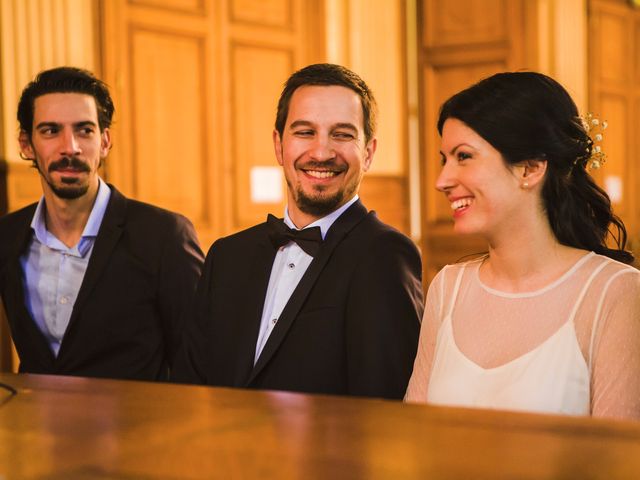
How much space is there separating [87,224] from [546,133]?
1524 mm

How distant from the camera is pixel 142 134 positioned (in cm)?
565

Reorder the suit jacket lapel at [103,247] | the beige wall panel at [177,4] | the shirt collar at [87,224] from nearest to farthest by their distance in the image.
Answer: the suit jacket lapel at [103,247]
the shirt collar at [87,224]
the beige wall panel at [177,4]

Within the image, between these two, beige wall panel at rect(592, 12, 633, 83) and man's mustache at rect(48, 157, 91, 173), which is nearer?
man's mustache at rect(48, 157, 91, 173)

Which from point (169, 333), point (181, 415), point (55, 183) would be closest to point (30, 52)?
point (55, 183)

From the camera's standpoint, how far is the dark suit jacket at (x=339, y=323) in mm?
2209

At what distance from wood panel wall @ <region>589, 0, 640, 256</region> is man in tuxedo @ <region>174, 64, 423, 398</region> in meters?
6.50

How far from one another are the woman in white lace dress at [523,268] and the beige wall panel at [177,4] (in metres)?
3.87

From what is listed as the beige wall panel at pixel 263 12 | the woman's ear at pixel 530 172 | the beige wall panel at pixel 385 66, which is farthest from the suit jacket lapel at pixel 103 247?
the beige wall panel at pixel 385 66

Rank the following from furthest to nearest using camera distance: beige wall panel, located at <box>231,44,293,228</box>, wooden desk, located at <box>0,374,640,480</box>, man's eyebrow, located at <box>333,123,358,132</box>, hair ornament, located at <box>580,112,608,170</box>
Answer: beige wall panel, located at <box>231,44,293,228</box> < man's eyebrow, located at <box>333,123,358,132</box> < hair ornament, located at <box>580,112,608,170</box> < wooden desk, located at <box>0,374,640,480</box>

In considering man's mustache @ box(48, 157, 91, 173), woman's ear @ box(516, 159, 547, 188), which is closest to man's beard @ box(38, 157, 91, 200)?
man's mustache @ box(48, 157, 91, 173)

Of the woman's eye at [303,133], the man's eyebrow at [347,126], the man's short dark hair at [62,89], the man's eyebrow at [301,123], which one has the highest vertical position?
the man's short dark hair at [62,89]

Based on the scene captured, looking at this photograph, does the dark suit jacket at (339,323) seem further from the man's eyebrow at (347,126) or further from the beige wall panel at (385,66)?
the beige wall panel at (385,66)

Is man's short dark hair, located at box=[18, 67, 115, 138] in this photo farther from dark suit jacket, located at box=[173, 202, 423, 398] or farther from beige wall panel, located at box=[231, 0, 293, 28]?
beige wall panel, located at box=[231, 0, 293, 28]

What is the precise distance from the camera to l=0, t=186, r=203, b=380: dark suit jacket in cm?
287
